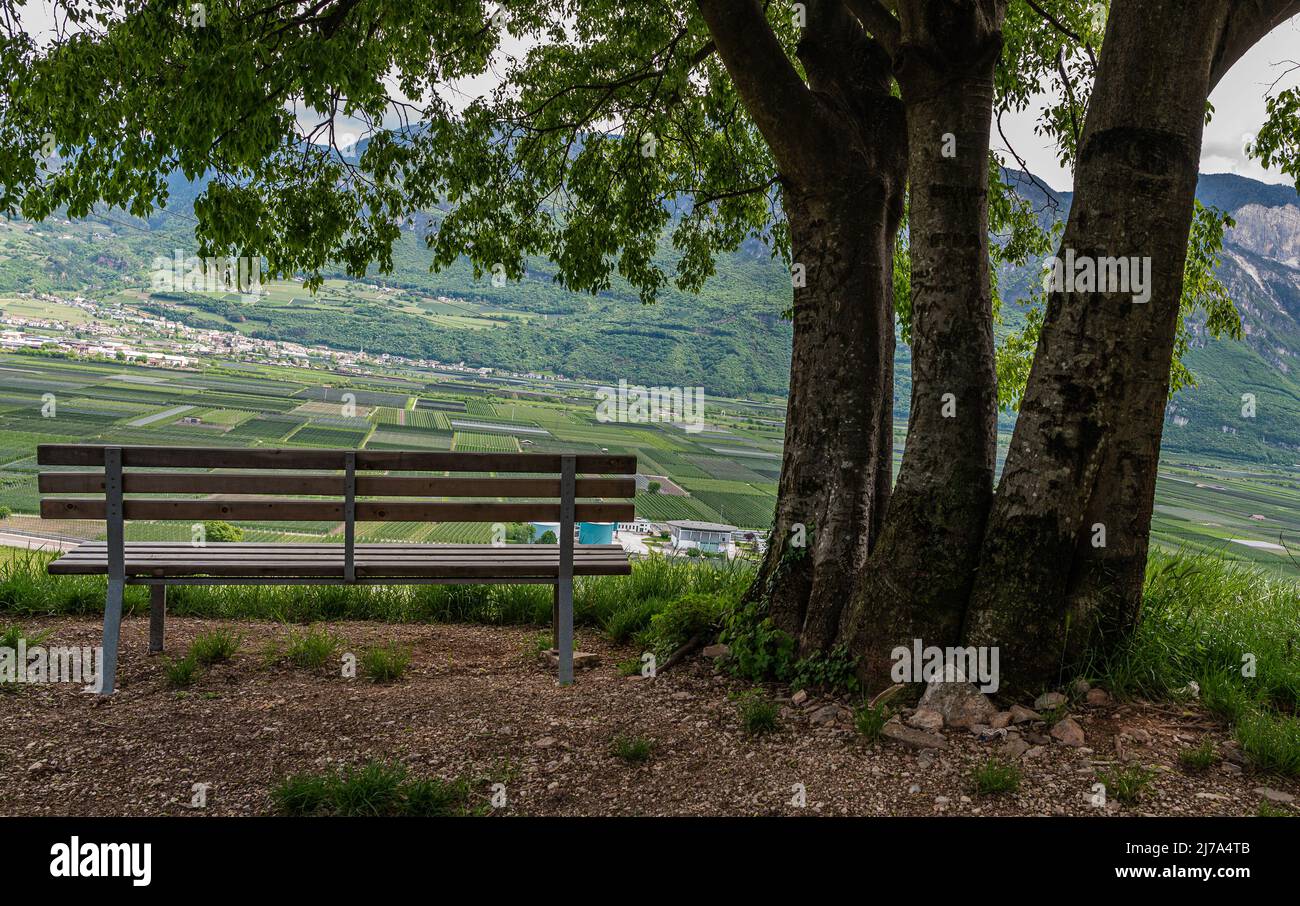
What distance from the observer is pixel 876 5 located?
5.86m

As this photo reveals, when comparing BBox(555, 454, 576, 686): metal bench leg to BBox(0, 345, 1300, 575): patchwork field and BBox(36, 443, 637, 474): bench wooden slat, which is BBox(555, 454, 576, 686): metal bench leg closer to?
BBox(36, 443, 637, 474): bench wooden slat

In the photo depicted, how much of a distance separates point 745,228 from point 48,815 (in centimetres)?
945

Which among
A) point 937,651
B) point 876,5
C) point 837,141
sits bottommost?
point 937,651

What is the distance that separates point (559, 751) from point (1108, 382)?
3.09m

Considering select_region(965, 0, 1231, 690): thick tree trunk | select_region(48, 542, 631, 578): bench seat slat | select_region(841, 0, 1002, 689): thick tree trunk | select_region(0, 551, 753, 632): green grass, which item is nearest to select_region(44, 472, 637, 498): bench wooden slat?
select_region(48, 542, 631, 578): bench seat slat

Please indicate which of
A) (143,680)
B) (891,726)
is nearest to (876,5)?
(891,726)

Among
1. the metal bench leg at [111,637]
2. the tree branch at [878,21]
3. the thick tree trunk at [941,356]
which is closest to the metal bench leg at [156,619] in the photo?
the metal bench leg at [111,637]

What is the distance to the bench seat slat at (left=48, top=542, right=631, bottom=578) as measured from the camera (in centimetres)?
536

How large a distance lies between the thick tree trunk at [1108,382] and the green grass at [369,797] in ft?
8.44

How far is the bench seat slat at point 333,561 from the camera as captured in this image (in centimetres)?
536

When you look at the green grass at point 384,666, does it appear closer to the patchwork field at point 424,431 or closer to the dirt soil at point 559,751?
the dirt soil at point 559,751

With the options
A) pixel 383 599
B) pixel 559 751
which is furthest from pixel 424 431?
pixel 559 751

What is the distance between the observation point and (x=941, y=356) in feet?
15.5

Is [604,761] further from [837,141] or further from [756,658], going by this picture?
[837,141]
